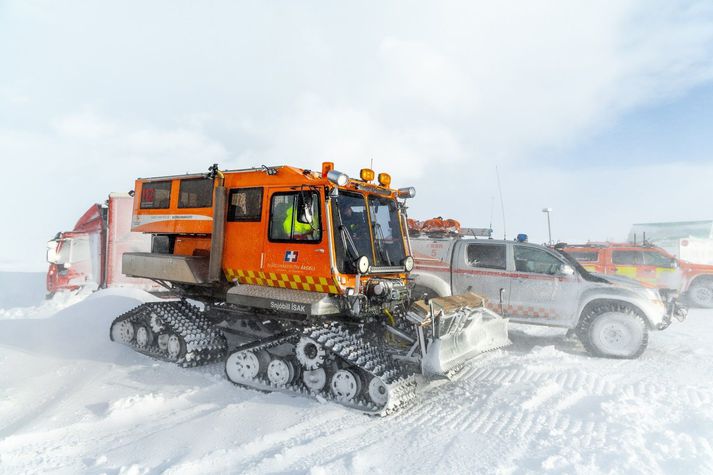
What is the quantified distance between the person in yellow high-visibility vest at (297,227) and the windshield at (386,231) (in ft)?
3.39

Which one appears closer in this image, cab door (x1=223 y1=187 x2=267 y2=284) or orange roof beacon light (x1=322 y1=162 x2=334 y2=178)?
orange roof beacon light (x1=322 y1=162 x2=334 y2=178)

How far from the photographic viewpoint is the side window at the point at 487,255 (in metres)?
8.49

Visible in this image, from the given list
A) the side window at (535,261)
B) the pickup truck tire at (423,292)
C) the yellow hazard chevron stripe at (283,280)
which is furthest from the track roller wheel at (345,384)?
the side window at (535,261)

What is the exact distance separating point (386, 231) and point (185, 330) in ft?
11.1

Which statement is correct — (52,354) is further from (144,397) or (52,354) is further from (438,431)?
(438,431)

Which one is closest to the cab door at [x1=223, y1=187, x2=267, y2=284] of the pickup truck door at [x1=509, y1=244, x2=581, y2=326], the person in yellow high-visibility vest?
the person in yellow high-visibility vest

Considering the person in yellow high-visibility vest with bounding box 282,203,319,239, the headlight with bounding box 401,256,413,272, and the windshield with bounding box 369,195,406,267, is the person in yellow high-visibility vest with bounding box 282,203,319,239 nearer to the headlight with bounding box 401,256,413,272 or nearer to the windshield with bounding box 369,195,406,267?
the windshield with bounding box 369,195,406,267

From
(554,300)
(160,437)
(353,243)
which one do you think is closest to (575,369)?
(554,300)

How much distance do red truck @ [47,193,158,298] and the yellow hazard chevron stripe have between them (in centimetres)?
674

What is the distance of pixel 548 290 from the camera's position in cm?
809

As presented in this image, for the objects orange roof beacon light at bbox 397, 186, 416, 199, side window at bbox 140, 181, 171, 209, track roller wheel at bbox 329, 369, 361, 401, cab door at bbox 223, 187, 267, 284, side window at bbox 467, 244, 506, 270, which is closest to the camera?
track roller wheel at bbox 329, 369, 361, 401

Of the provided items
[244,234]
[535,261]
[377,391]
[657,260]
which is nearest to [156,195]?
[244,234]

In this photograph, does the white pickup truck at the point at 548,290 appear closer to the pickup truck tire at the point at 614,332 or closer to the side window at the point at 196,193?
the pickup truck tire at the point at 614,332

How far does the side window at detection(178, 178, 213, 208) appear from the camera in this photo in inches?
264
